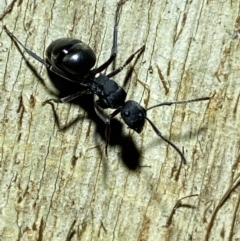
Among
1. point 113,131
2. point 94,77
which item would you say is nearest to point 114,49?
point 94,77

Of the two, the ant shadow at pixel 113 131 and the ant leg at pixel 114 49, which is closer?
the ant leg at pixel 114 49

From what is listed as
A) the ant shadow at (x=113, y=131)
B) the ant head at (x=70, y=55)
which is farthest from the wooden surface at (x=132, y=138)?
the ant head at (x=70, y=55)

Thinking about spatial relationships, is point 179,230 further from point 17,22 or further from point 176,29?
point 17,22

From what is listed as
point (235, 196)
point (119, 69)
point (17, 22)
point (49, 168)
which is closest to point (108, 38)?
point (119, 69)

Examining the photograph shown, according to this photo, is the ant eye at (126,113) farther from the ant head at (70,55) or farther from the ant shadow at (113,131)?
the ant head at (70,55)

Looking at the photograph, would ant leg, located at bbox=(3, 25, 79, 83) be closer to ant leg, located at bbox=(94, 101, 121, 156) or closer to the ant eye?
ant leg, located at bbox=(94, 101, 121, 156)

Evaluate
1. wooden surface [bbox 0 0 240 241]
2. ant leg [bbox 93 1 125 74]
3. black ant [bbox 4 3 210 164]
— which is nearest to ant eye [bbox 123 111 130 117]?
black ant [bbox 4 3 210 164]

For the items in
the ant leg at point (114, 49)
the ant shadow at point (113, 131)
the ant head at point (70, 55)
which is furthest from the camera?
the ant shadow at point (113, 131)

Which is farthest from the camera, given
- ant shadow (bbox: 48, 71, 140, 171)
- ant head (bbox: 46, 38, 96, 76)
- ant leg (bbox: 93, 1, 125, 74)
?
ant shadow (bbox: 48, 71, 140, 171)
